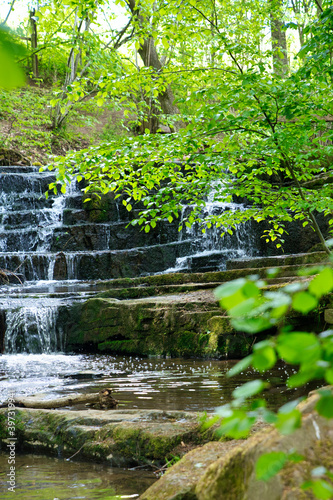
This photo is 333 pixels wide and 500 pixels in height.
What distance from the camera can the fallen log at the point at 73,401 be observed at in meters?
4.59

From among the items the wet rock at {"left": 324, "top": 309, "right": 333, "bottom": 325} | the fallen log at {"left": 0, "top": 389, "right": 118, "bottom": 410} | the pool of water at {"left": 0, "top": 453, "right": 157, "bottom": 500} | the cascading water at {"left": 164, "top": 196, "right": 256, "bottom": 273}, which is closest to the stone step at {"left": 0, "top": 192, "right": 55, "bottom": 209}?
the cascading water at {"left": 164, "top": 196, "right": 256, "bottom": 273}

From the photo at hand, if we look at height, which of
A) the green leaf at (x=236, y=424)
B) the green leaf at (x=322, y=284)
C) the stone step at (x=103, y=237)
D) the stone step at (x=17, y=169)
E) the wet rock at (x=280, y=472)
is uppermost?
the stone step at (x=17, y=169)

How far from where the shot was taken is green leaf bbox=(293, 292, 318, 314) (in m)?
0.88

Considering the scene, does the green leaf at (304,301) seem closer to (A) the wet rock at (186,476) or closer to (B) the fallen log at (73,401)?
(A) the wet rock at (186,476)

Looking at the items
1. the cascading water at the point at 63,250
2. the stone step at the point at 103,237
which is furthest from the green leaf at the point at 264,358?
the stone step at the point at 103,237

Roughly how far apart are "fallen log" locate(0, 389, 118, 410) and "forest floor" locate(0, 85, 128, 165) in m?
15.1

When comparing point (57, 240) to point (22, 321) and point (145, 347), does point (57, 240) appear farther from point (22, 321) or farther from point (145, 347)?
point (145, 347)

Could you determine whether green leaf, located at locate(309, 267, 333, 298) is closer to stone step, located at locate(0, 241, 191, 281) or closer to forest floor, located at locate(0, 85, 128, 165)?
stone step, located at locate(0, 241, 191, 281)

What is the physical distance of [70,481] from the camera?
3.12 m

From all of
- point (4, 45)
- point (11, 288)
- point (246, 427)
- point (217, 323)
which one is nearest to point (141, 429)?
point (246, 427)

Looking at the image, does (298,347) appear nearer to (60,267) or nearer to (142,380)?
(142,380)

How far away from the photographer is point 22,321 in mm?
9578

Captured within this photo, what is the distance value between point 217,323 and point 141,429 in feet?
13.7

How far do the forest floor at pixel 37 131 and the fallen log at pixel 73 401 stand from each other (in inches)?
593
